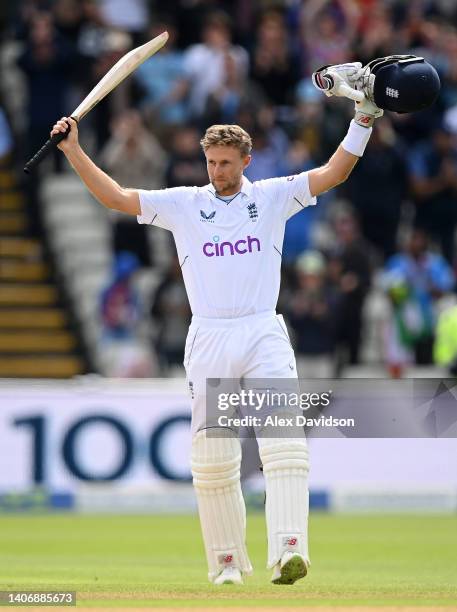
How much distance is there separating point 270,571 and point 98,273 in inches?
410

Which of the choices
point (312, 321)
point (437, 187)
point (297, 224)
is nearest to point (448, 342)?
point (312, 321)

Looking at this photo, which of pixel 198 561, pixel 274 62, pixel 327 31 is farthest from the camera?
pixel 327 31

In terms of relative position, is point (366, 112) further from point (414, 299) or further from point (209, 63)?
point (209, 63)

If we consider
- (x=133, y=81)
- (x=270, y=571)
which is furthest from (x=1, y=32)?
(x=270, y=571)

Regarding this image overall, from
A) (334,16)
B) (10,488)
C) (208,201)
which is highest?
(334,16)

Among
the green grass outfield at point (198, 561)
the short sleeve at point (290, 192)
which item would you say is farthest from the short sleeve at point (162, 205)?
the green grass outfield at point (198, 561)

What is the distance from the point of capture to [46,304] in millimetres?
20328

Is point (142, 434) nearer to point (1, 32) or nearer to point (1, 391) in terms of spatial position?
point (1, 391)

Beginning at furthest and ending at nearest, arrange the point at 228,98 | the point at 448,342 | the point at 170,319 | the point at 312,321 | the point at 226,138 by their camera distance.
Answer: the point at 228,98 → the point at 312,321 → the point at 170,319 → the point at 448,342 → the point at 226,138

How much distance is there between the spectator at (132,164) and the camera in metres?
18.9

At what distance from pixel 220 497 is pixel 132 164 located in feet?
35.0

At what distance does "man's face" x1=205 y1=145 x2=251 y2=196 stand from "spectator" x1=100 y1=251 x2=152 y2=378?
9.39 metres

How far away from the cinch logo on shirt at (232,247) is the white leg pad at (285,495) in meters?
1.00

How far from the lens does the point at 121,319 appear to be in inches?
723
